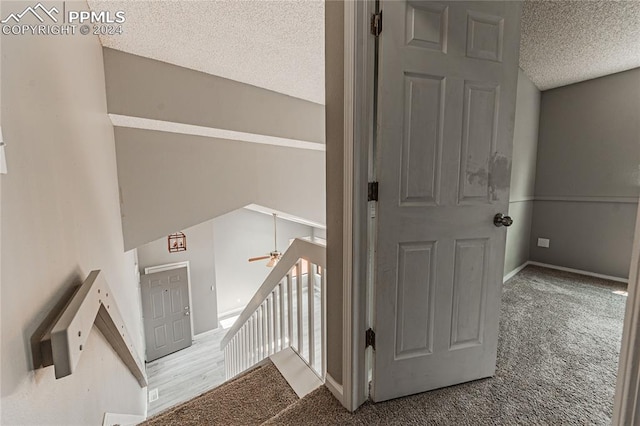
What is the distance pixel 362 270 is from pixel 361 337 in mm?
350

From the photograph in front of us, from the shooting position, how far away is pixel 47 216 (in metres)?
0.87

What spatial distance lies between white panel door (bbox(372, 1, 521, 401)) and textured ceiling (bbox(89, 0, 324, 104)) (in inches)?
36.3

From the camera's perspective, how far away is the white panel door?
3.88 feet

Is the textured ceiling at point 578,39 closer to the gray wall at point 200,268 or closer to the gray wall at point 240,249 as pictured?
the gray wall at point 200,268

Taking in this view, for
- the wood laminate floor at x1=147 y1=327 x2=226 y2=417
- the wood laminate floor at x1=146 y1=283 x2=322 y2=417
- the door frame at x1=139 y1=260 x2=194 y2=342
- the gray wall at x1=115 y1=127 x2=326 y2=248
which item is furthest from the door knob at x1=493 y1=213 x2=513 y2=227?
the door frame at x1=139 y1=260 x2=194 y2=342

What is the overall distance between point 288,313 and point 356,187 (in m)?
1.20

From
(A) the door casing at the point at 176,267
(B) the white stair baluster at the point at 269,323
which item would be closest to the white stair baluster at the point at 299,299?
(B) the white stair baluster at the point at 269,323

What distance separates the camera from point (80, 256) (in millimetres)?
1212

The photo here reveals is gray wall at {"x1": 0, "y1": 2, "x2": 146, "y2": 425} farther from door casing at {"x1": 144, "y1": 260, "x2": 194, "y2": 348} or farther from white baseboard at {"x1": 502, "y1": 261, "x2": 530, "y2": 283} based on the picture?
door casing at {"x1": 144, "y1": 260, "x2": 194, "y2": 348}

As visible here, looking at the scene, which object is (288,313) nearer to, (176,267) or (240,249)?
(176,267)

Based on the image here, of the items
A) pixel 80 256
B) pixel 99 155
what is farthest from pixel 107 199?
pixel 80 256

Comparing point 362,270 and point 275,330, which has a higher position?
point 362,270

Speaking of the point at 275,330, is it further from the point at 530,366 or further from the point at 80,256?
the point at 530,366

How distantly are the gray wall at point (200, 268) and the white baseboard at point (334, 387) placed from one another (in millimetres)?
5505
